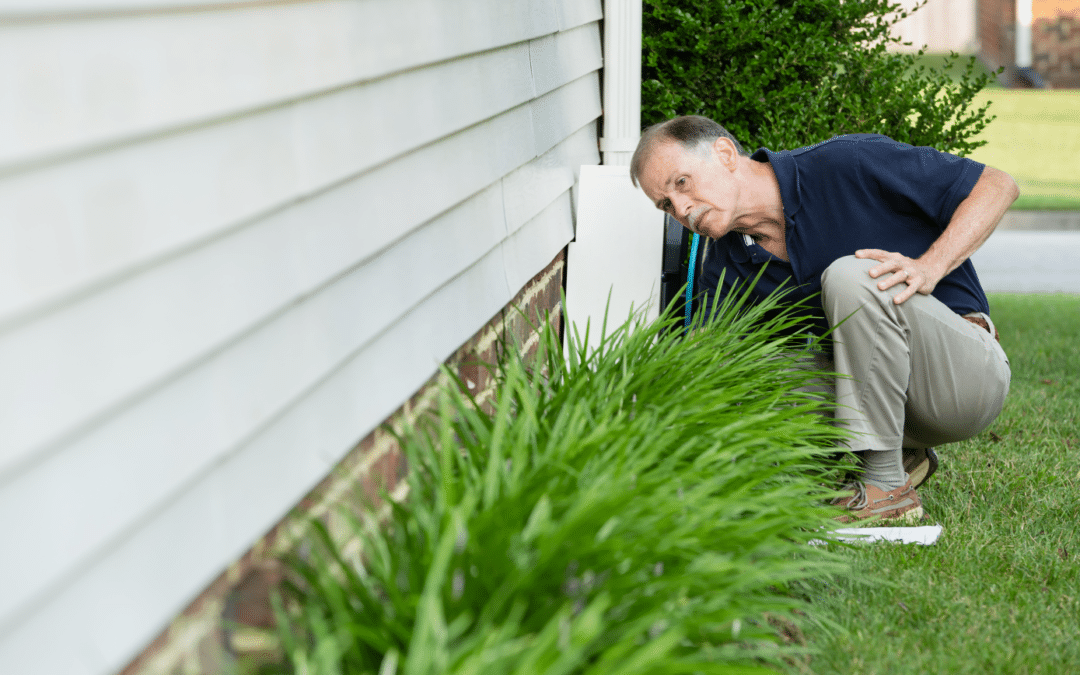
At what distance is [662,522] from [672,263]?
247cm

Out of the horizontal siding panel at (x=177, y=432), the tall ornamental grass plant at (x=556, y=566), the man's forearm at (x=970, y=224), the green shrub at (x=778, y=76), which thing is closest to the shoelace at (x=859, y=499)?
the man's forearm at (x=970, y=224)

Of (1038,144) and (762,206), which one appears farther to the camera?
(1038,144)

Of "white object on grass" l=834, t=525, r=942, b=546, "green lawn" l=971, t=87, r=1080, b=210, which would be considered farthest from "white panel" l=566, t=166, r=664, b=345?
"green lawn" l=971, t=87, r=1080, b=210

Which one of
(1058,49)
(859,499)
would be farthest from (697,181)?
(1058,49)

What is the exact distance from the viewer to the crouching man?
8.81 ft

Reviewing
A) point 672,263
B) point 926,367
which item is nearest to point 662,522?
point 926,367

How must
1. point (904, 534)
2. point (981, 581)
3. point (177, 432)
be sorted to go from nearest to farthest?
1. point (177, 432)
2. point (981, 581)
3. point (904, 534)

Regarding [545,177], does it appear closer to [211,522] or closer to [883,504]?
[883,504]

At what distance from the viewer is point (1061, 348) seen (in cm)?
540

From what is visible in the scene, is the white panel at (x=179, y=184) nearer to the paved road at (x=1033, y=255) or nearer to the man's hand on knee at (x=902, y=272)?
the man's hand on knee at (x=902, y=272)

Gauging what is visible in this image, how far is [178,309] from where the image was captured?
118 centimetres

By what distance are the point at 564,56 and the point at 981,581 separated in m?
2.18

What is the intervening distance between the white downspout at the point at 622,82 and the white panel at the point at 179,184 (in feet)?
7.48

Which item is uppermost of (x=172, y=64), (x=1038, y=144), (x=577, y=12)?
(x=577, y=12)
